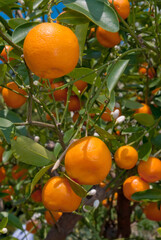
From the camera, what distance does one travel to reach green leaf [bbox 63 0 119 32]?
45 cm

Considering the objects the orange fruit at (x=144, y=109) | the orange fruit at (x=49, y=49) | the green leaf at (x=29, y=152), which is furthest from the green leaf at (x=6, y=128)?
the orange fruit at (x=144, y=109)

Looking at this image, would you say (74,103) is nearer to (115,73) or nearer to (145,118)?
(145,118)

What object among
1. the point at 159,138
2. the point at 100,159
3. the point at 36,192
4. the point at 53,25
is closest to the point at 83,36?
the point at 53,25

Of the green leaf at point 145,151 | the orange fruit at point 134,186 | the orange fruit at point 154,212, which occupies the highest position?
the green leaf at point 145,151

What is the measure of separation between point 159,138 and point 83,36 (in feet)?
1.29

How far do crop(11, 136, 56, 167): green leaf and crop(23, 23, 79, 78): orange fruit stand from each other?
0.14 meters

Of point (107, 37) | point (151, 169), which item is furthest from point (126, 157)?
point (107, 37)

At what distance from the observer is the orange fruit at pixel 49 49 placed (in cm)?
44

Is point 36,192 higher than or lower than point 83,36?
lower

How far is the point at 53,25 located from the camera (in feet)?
1.50

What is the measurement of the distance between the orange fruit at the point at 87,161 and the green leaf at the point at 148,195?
11.0 inches

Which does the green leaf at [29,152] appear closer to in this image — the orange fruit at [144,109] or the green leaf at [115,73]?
the green leaf at [115,73]

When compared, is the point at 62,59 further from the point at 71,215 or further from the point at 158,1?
the point at 71,215

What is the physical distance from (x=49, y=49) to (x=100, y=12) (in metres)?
0.11
